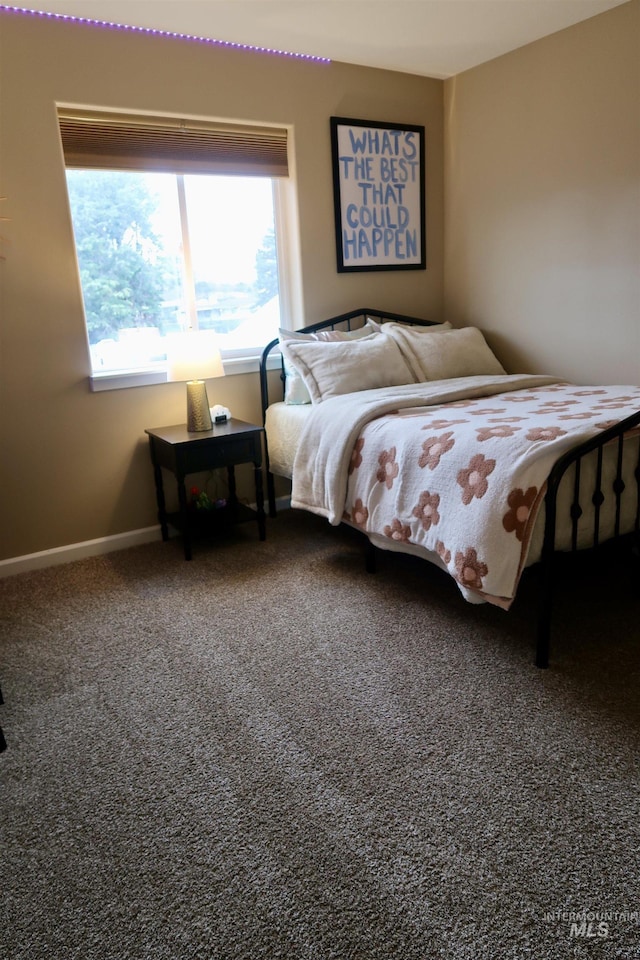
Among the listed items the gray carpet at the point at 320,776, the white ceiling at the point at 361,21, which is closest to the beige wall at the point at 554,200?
the white ceiling at the point at 361,21

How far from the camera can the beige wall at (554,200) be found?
3.18 m

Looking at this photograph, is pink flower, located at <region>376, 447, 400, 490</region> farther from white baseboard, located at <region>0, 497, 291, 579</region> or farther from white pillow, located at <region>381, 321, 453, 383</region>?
white baseboard, located at <region>0, 497, 291, 579</region>

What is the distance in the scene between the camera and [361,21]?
9.95 feet

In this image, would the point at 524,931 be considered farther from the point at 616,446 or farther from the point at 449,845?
the point at 616,446

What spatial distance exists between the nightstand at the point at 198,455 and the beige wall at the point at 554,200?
1.71 metres

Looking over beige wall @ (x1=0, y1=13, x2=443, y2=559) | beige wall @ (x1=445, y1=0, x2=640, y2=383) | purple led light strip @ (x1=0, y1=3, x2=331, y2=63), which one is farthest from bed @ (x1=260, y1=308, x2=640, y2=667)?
purple led light strip @ (x1=0, y1=3, x2=331, y2=63)

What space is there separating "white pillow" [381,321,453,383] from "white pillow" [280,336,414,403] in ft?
0.23

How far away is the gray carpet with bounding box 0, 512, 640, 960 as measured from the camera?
131 centimetres

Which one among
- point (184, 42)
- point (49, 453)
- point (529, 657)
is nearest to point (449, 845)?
point (529, 657)

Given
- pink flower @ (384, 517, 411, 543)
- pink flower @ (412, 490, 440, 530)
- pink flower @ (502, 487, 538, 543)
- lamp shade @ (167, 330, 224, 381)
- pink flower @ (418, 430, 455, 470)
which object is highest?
lamp shade @ (167, 330, 224, 381)

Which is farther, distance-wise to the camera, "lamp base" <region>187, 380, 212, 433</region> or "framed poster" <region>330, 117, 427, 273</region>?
"framed poster" <region>330, 117, 427, 273</region>

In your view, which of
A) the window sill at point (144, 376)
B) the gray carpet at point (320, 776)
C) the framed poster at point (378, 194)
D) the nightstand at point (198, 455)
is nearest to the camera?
the gray carpet at point (320, 776)

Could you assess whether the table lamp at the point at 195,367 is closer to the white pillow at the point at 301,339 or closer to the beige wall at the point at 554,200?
the white pillow at the point at 301,339

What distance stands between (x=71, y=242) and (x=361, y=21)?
1.65 meters
